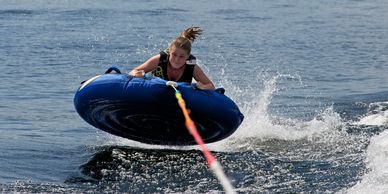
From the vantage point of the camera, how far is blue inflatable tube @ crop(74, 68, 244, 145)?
357 inches

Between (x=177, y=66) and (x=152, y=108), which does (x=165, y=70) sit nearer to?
(x=177, y=66)

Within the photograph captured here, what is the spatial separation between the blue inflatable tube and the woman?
0.67 ft

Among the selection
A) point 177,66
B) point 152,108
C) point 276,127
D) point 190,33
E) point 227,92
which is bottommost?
point 227,92

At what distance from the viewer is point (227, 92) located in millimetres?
15109

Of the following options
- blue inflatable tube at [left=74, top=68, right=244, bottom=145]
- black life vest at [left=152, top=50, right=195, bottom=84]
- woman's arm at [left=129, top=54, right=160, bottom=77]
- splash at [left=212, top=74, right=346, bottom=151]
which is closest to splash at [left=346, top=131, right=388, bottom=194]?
splash at [left=212, top=74, right=346, bottom=151]

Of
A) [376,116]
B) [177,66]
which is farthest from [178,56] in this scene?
[376,116]

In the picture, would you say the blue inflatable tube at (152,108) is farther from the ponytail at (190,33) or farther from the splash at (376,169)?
the splash at (376,169)

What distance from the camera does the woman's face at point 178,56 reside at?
919 centimetres

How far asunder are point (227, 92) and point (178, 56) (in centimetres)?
596

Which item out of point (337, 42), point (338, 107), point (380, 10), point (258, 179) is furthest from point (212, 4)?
point (258, 179)

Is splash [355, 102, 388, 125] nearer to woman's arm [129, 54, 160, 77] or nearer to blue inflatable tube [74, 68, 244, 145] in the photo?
blue inflatable tube [74, 68, 244, 145]

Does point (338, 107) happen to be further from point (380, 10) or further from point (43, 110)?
point (380, 10)

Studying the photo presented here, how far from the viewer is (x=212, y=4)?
31.8 m

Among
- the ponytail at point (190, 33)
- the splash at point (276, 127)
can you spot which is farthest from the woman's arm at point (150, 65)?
the splash at point (276, 127)
